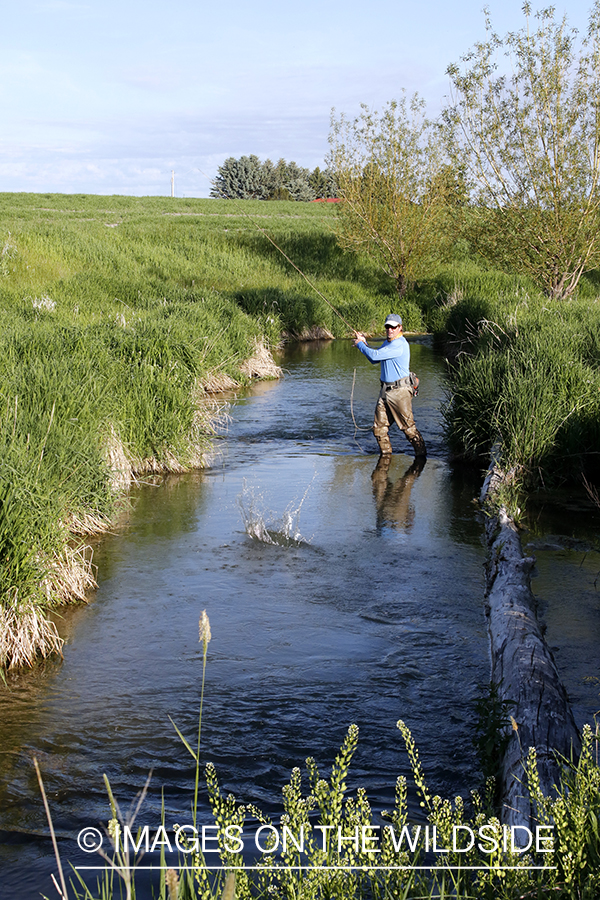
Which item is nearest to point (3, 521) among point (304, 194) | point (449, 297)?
point (449, 297)

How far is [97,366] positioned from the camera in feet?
32.6

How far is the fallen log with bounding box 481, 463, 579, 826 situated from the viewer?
3.49 m

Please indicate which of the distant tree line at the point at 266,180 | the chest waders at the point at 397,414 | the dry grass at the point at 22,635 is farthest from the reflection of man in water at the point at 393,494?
the distant tree line at the point at 266,180

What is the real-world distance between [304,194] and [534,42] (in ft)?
225

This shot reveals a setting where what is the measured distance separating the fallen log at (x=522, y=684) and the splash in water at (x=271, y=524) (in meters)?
2.17

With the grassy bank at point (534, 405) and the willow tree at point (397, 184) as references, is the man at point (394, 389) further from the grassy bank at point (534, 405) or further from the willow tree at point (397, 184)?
the willow tree at point (397, 184)

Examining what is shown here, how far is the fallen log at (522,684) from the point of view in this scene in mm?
3494

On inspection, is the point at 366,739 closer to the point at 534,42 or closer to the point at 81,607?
the point at 81,607

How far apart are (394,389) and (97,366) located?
4220 mm

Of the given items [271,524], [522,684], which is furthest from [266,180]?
[522,684]

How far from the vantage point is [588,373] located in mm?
10430

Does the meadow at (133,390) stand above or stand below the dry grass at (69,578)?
above

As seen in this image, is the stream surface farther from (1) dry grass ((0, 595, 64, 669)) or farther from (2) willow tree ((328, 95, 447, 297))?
(2) willow tree ((328, 95, 447, 297))

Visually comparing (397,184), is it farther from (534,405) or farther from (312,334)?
(534,405)
